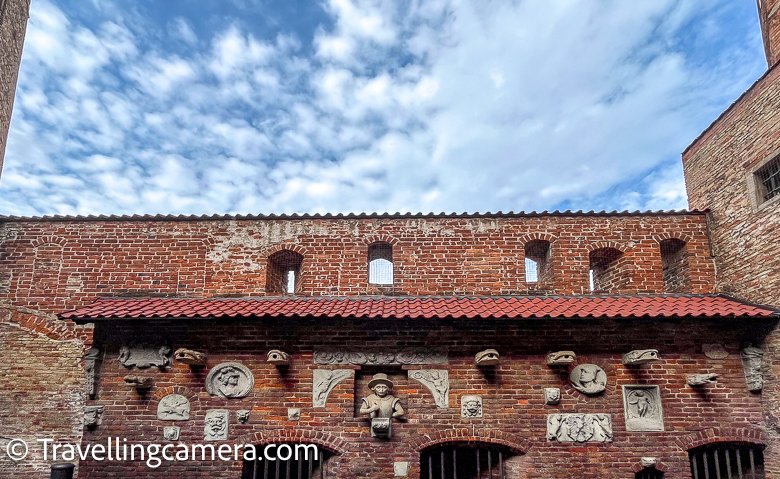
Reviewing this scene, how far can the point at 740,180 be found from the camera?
809 centimetres

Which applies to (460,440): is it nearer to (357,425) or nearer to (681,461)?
(357,425)

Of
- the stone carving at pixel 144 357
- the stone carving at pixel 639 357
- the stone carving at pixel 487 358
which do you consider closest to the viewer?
the stone carving at pixel 639 357

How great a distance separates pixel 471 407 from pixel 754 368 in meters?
4.31

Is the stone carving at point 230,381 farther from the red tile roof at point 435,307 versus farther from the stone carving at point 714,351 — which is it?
the stone carving at point 714,351

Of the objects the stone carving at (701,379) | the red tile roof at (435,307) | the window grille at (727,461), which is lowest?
A: the window grille at (727,461)

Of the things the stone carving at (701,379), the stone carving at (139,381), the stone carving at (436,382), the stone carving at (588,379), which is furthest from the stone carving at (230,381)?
the stone carving at (701,379)

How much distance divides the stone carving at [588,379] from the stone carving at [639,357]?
41cm

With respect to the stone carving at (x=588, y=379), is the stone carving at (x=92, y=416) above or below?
below

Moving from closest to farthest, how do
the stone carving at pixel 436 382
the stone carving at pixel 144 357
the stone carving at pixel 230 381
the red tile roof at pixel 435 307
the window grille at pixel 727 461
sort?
the window grille at pixel 727 461, the red tile roof at pixel 435 307, the stone carving at pixel 436 382, the stone carving at pixel 230 381, the stone carving at pixel 144 357

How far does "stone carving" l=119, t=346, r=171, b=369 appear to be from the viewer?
24.8ft

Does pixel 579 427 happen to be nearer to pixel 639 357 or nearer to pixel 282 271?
pixel 639 357

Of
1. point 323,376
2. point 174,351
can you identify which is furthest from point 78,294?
point 323,376

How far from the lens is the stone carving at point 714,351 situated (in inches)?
291

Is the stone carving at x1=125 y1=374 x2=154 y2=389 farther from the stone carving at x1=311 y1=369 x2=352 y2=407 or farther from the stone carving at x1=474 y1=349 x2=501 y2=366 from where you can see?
the stone carving at x1=474 y1=349 x2=501 y2=366
